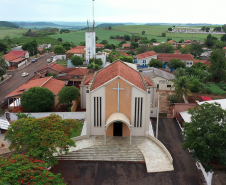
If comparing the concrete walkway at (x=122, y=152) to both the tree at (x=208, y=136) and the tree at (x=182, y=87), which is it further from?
the tree at (x=182, y=87)

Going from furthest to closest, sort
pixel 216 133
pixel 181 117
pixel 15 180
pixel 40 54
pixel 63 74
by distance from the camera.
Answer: pixel 40 54 → pixel 63 74 → pixel 181 117 → pixel 216 133 → pixel 15 180

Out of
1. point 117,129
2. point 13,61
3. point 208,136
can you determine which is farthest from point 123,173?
point 13,61

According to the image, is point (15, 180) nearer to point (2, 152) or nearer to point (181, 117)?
point (2, 152)

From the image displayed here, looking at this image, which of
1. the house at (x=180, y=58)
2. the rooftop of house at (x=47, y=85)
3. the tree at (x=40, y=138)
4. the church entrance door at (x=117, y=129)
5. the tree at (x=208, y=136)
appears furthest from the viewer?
the house at (x=180, y=58)

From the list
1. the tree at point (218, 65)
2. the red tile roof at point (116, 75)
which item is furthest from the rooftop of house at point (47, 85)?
the tree at point (218, 65)

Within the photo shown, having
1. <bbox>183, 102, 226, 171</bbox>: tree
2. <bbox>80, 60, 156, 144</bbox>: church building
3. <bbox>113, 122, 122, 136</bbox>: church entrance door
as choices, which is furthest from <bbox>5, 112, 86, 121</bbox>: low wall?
<bbox>183, 102, 226, 171</bbox>: tree

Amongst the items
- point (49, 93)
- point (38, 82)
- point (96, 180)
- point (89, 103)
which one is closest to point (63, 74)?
point (38, 82)

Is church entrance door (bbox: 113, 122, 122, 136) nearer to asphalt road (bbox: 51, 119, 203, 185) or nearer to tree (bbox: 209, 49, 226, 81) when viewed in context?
asphalt road (bbox: 51, 119, 203, 185)

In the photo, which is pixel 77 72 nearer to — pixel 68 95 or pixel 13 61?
pixel 68 95
